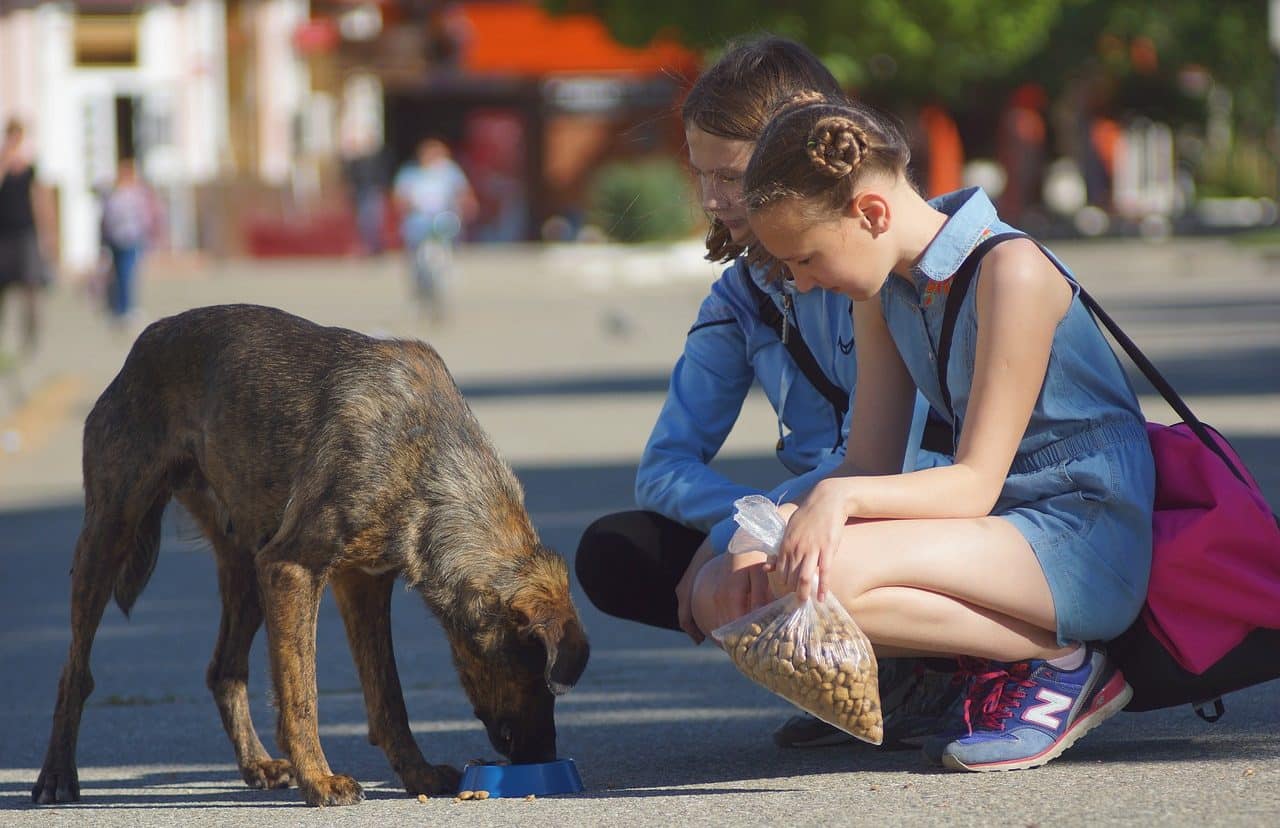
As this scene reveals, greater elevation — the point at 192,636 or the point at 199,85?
the point at 192,636

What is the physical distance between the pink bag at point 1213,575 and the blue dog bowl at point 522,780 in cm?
135

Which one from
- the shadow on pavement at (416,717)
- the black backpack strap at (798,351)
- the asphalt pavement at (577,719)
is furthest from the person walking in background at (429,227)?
the black backpack strap at (798,351)

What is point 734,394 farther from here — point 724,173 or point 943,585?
point 943,585

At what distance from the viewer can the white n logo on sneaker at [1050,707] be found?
14.8 ft

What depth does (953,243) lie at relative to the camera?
4484mm

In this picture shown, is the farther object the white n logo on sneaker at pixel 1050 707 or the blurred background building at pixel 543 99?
the blurred background building at pixel 543 99

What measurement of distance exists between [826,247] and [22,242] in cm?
1394

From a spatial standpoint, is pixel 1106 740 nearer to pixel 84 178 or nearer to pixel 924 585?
pixel 924 585

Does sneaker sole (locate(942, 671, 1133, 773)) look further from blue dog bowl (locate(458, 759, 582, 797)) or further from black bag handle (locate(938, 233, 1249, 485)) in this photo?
blue dog bowl (locate(458, 759, 582, 797))

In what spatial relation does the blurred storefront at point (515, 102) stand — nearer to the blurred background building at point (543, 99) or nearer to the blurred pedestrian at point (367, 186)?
the blurred background building at point (543, 99)

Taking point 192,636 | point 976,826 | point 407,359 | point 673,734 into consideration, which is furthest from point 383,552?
point 192,636

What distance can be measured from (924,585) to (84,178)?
35364 mm

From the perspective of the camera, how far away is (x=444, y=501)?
4785mm

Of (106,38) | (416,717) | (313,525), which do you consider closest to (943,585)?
(313,525)
